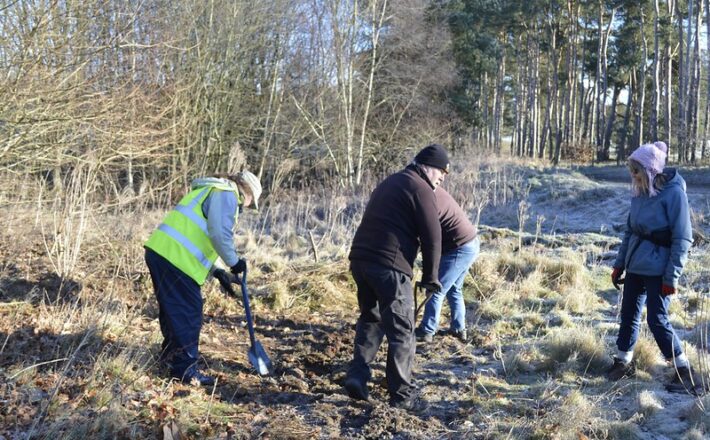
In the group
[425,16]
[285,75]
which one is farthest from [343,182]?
[425,16]

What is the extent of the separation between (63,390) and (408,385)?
2240 mm

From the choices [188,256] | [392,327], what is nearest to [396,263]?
[392,327]

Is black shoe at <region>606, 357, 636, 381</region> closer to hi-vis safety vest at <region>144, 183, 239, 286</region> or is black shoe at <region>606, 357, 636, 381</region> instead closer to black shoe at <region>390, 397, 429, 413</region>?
black shoe at <region>390, 397, 429, 413</region>

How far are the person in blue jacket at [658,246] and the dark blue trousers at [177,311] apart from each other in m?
3.13

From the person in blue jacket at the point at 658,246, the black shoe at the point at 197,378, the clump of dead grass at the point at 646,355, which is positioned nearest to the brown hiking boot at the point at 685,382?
the person in blue jacket at the point at 658,246

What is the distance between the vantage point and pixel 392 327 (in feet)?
13.0

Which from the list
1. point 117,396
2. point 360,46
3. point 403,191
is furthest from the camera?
point 360,46

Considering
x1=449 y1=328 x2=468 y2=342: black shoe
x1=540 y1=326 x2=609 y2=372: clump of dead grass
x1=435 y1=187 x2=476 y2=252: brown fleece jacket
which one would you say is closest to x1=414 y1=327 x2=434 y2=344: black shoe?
x1=449 y1=328 x2=468 y2=342: black shoe

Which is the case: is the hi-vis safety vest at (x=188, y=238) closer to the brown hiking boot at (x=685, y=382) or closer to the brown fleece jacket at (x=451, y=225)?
the brown fleece jacket at (x=451, y=225)

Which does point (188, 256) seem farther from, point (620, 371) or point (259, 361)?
point (620, 371)

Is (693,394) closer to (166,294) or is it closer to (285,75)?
(166,294)

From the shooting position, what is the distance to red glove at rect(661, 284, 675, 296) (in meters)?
3.95

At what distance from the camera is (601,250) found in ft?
29.3

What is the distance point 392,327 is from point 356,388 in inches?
18.9
